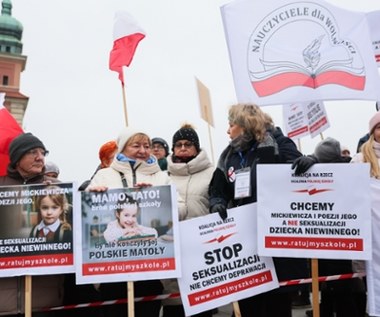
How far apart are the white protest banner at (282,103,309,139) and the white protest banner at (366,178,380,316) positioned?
4.79 meters

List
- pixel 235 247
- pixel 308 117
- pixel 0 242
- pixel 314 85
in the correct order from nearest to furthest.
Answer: pixel 0 242, pixel 235 247, pixel 314 85, pixel 308 117

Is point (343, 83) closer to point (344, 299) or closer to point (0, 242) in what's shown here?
point (344, 299)

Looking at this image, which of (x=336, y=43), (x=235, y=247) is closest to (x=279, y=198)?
(x=235, y=247)

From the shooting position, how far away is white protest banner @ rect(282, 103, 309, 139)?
830 cm

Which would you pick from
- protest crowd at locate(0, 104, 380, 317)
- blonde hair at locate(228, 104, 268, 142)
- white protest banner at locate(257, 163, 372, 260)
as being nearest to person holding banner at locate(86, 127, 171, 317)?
protest crowd at locate(0, 104, 380, 317)

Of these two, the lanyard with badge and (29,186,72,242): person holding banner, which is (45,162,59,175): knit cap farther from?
the lanyard with badge

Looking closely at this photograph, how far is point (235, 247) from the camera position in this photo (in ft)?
11.5

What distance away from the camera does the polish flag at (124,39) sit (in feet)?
18.4

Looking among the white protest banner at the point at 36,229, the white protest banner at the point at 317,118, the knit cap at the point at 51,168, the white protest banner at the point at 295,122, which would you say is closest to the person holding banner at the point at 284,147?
the white protest banner at the point at 36,229

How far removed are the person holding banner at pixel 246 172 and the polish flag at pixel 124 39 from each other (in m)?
2.40

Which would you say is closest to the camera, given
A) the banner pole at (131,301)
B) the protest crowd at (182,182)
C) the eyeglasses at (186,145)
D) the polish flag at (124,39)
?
the banner pole at (131,301)

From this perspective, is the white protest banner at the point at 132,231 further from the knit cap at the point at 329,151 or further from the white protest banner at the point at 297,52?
the knit cap at the point at 329,151

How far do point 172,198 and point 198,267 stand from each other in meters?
0.60

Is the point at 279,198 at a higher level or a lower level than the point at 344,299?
higher
